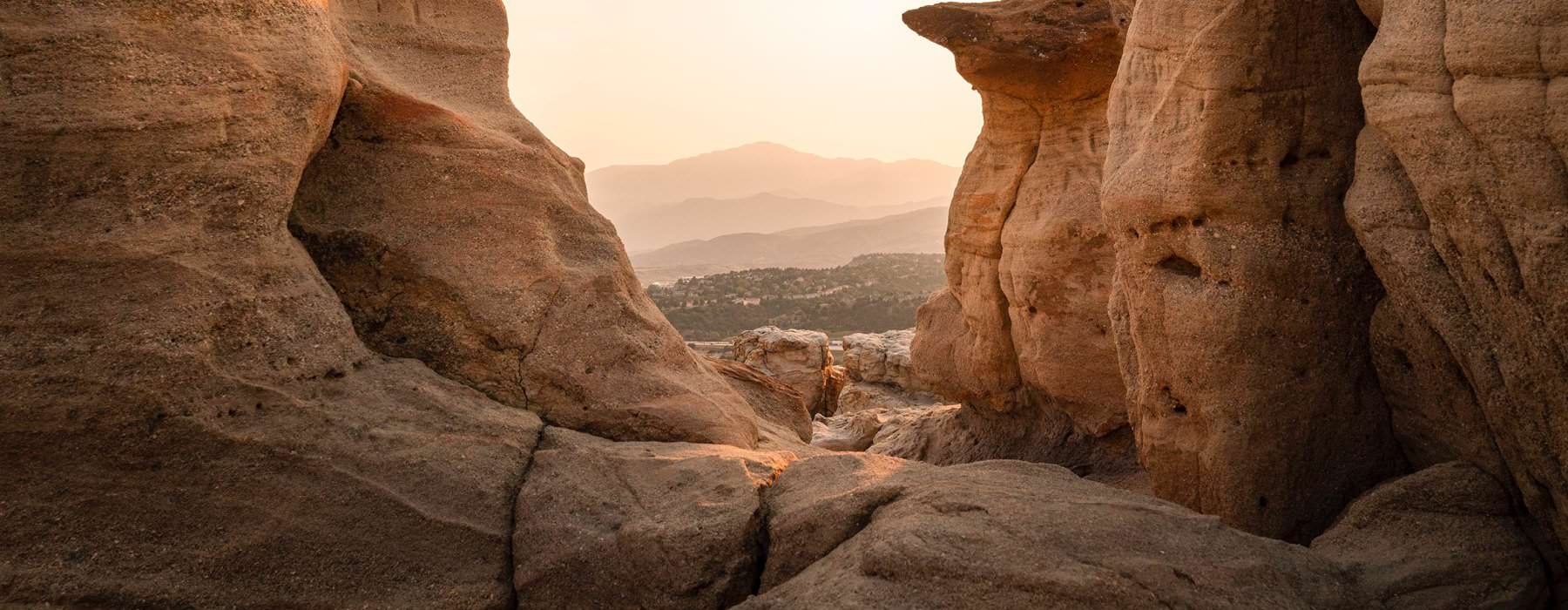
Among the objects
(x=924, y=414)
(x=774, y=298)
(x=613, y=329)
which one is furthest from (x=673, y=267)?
(x=613, y=329)

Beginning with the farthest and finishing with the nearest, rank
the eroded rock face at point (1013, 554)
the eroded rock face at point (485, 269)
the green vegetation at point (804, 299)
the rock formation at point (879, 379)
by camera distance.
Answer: the green vegetation at point (804, 299) < the rock formation at point (879, 379) < the eroded rock face at point (485, 269) < the eroded rock face at point (1013, 554)

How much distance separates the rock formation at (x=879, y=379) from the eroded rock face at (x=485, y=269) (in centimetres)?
1306

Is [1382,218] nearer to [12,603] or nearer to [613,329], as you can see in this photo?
[613,329]

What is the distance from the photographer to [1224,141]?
19.1 ft

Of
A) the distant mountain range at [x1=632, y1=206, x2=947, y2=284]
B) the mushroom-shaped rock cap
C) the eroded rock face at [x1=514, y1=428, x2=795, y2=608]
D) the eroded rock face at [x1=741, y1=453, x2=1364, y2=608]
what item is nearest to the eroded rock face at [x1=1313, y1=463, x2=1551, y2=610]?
the eroded rock face at [x1=741, y1=453, x2=1364, y2=608]

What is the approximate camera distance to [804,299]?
3641 cm

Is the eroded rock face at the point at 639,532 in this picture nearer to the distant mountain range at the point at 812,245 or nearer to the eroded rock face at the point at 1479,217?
the eroded rock face at the point at 1479,217

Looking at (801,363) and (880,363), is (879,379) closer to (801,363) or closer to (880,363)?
(880,363)

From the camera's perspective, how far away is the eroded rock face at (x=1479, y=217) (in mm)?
4035

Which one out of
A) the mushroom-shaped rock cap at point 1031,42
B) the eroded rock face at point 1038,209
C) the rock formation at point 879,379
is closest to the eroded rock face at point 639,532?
the eroded rock face at point 1038,209

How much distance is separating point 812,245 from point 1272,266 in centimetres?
11216

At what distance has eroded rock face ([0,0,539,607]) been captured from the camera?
4020 millimetres

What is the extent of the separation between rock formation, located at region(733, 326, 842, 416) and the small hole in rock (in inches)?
474

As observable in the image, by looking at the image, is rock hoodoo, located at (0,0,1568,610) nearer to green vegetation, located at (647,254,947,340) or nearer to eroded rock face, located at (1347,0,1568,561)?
eroded rock face, located at (1347,0,1568,561)
